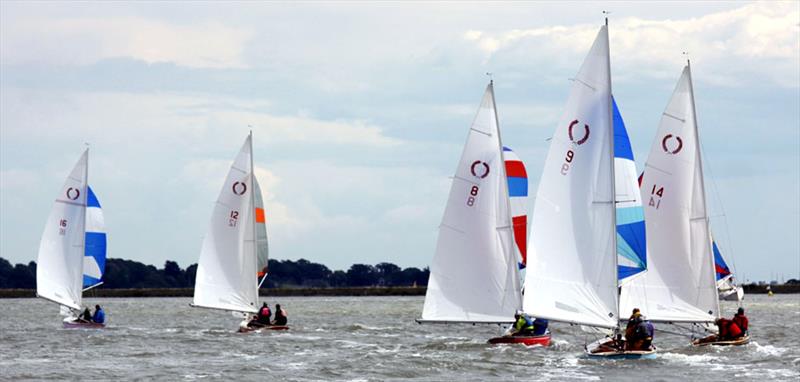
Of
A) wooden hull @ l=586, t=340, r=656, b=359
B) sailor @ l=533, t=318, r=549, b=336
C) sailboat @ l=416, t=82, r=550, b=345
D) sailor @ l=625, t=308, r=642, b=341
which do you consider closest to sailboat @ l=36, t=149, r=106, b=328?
sailboat @ l=416, t=82, r=550, b=345

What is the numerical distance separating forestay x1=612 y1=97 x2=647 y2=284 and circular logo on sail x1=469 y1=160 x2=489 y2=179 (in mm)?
5157

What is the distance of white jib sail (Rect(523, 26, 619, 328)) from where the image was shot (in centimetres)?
3634

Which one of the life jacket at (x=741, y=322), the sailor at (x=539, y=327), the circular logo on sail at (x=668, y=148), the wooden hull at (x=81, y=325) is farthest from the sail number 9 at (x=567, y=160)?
the wooden hull at (x=81, y=325)

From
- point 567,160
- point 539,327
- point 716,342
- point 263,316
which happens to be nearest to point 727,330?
point 716,342

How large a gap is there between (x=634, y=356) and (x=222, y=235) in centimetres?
2623

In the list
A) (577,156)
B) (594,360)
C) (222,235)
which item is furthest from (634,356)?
(222,235)

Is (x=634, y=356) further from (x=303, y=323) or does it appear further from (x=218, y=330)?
(x=303, y=323)

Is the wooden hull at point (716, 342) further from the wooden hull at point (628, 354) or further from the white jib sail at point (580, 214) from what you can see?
the white jib sail at point (580, 214)

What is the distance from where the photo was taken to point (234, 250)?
5875cm

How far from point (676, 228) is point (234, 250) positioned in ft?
72.2

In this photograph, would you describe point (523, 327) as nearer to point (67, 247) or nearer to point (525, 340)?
point (525, 340)

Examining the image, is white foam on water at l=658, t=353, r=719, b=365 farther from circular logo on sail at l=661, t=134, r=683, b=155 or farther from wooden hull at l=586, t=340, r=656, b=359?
circular logo on sail at l=661, t=134, r=683, b=155

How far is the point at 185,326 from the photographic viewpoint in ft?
→ 224

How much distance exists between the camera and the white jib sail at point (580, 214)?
119 feet
